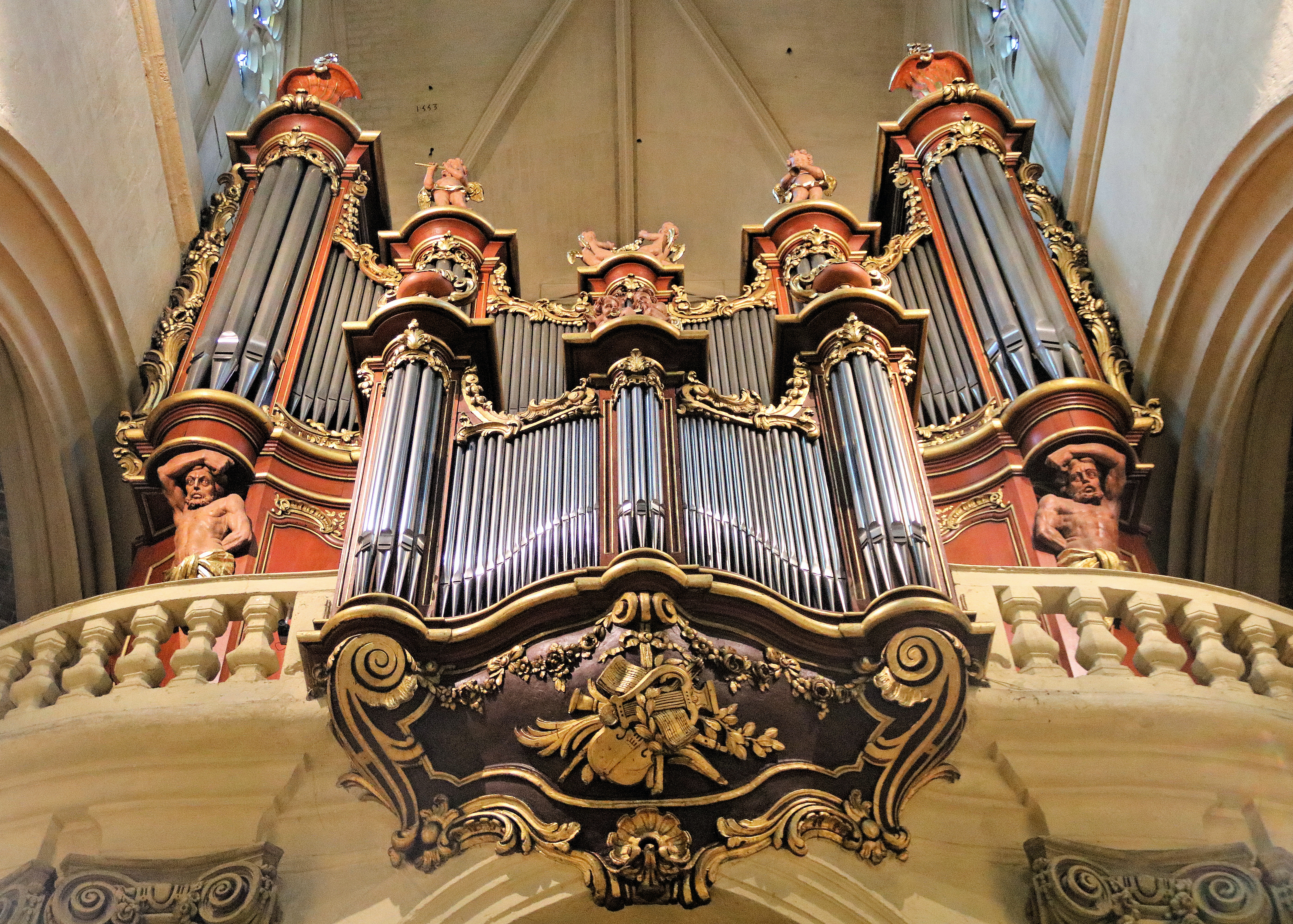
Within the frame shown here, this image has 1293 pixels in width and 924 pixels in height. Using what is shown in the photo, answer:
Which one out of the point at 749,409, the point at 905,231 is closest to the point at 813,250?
the point at 905,231

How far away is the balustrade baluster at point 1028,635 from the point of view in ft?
16.0

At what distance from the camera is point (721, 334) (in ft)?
29.7

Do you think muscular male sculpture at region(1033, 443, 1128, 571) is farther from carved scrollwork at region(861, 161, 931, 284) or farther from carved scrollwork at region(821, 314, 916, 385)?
carved scrollwork at region(861, 161, 931, 284)

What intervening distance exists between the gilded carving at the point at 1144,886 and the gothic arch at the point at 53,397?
16.6ft

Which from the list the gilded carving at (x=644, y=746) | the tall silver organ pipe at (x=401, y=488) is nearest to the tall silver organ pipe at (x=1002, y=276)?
the tall silver organ pipe at (x=401, y=488)

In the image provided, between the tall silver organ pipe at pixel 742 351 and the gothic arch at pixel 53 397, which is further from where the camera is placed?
the tall silver organ pipe at pixel 742 351

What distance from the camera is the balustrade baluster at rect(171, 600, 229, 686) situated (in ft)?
15.8

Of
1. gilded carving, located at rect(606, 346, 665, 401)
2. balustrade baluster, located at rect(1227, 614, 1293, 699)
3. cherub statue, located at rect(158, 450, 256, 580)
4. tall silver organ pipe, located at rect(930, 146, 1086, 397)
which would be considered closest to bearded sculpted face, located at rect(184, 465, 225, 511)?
cherub statue, located at rect(158, 450, 256, 580)

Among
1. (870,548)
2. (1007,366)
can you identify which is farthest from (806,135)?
(870,548)

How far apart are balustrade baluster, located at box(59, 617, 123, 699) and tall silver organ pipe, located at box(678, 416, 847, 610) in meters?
2.06

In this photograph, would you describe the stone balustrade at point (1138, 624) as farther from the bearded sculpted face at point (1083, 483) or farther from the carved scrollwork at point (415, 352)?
the carved scrollwork at point (415, 352)

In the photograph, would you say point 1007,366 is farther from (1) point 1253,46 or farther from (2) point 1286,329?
(1) point 1253,46

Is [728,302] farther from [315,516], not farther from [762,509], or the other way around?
[762,509]

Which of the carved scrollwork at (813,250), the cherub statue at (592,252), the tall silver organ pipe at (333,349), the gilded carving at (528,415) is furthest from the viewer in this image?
the cherub statue at (592,252)
